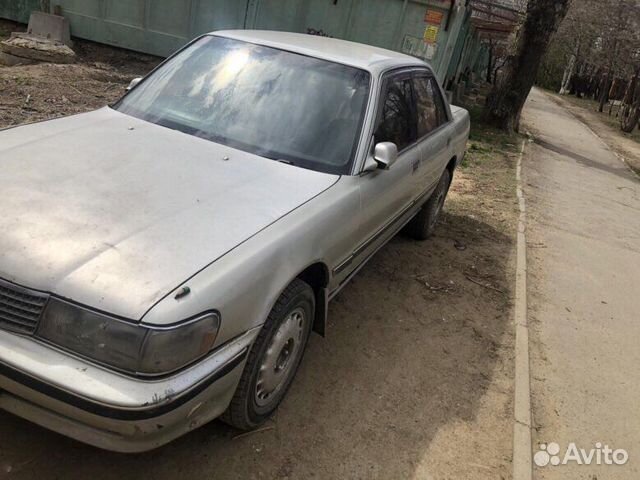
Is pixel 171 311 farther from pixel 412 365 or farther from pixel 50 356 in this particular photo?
pixel 412 365

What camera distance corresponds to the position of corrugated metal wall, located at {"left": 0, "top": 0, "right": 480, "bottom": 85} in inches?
459

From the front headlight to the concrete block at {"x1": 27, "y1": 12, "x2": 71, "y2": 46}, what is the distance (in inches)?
446

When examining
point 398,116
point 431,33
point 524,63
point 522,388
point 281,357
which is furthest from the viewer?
point 524,63

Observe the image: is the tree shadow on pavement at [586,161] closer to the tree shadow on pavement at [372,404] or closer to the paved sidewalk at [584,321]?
the paved sidewalk at [584,321]

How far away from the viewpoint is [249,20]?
39.9 feet

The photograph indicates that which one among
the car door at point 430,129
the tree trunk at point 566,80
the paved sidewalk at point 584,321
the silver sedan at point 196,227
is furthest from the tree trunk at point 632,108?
the tree trunk at point 566,80

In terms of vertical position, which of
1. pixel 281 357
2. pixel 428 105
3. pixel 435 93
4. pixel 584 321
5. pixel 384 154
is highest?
pixel 435 93

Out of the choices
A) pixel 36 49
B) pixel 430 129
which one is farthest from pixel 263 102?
pixel 36 49

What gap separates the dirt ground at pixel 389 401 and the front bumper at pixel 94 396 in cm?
48

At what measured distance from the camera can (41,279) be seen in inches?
80.8

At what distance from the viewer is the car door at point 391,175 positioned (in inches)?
136

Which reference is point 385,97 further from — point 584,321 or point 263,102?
point 584,321

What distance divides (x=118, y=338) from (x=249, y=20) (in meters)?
11.4

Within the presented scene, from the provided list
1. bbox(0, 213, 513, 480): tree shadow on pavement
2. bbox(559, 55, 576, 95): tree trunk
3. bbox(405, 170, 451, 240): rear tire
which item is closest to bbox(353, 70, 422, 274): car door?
bbox(0, 213, 513, 480): tree shadow on pavement
